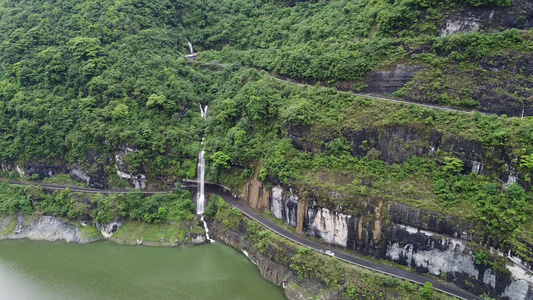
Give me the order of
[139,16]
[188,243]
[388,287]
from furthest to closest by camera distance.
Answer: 1. [139,16]
2. [188,243]
3. [388,287]

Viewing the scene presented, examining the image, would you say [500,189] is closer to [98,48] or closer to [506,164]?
[506,164]

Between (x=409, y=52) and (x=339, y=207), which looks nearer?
(x=339, y=207)

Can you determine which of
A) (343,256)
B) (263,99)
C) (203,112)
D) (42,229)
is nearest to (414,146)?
(343,256)

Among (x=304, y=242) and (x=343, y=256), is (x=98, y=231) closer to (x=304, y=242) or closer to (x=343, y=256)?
(x=304, y=242)

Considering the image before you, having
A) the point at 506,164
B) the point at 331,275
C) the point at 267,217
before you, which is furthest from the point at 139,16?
the point at 506,164

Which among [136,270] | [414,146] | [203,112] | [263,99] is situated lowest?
[136,270]

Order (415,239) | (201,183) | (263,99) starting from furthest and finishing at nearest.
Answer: (201,183) → (263,99) → (415,239)

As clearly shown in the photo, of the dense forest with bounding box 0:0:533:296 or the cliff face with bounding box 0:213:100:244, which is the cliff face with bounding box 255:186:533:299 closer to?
the dense forest with bounding box 0:0:533:296
